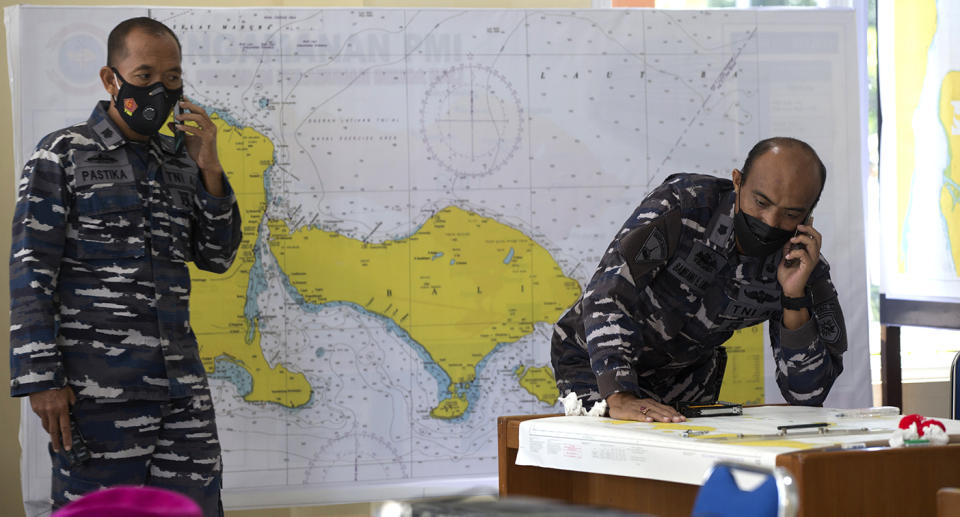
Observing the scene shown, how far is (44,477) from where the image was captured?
143 inches

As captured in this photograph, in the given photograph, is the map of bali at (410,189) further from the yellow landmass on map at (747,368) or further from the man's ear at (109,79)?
the man's ear at (109,79)

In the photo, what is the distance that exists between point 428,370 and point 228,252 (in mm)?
1159

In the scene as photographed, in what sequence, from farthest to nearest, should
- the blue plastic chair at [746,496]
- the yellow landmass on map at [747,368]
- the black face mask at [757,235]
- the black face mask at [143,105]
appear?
the yellow landmass on map at [747,368]
the black face mask at [143,105]
the black face mask at [757,235]
the blue plastic chair at [746,496]

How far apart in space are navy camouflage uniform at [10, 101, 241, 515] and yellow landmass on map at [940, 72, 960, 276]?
10.5ft

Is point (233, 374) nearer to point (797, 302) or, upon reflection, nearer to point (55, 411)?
point (55, 411)

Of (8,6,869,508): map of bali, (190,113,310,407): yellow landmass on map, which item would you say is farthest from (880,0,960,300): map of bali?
(190,113,310,407): yellow landmass on map

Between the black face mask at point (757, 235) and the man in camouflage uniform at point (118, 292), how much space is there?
1414 mm

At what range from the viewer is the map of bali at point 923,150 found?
437 cm

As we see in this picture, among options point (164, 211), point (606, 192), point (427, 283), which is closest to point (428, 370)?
point (427, 283)

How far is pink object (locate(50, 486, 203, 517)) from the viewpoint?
34.6 inches

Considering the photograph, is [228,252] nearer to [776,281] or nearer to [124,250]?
[124,250]

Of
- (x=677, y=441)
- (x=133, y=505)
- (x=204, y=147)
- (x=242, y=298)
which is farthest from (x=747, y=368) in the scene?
(x=133, y=505)

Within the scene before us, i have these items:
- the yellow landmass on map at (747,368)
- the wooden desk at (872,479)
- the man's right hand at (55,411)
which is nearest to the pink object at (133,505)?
the wooden desk at (872,479)

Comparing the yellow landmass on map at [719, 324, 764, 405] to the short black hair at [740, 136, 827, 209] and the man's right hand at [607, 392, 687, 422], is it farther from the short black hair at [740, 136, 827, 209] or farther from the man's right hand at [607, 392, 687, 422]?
the man's right hand at [607, 392, 687, 422]
